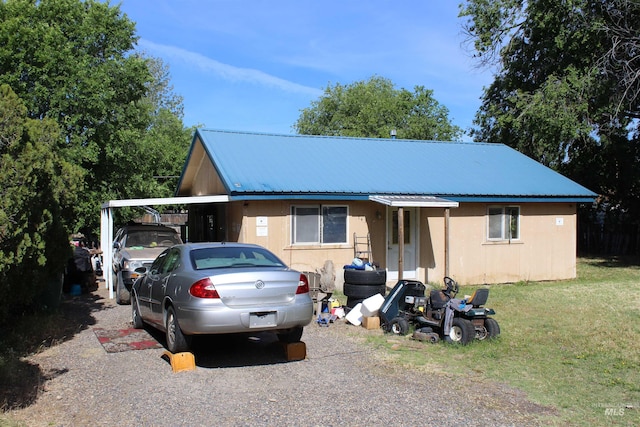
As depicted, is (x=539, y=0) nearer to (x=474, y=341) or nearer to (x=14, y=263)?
(x=474, y=341)

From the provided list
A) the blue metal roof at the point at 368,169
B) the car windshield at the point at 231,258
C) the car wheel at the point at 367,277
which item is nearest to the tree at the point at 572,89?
the blue metal roof at the point at 368,169

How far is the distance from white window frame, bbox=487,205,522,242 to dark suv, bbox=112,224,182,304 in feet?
28.1

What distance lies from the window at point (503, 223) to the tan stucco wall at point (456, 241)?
17 cm

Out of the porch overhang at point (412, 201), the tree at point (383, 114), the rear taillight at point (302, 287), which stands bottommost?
the rear taillight at point (302, 287)

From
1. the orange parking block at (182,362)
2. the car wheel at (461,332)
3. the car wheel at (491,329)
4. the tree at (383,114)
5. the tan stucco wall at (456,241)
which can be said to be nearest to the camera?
the orange parking block at (182,362)

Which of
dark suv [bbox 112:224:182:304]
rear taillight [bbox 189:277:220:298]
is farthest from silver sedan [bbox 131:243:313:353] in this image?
dark suv [bbox 112:224:182:304]

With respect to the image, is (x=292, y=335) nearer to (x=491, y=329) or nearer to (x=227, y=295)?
(x=227, y=295)

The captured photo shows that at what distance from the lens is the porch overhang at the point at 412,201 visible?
13422mm

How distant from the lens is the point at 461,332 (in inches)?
323

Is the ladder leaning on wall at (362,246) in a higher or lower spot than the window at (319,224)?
lower

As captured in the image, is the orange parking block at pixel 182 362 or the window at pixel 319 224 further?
the window at pixel 319 224

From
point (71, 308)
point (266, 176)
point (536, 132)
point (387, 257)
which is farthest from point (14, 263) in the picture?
point (536, 132)

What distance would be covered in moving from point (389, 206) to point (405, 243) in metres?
1.16

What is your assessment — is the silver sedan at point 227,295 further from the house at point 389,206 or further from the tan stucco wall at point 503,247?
the tan stucco wall at point 503,247
